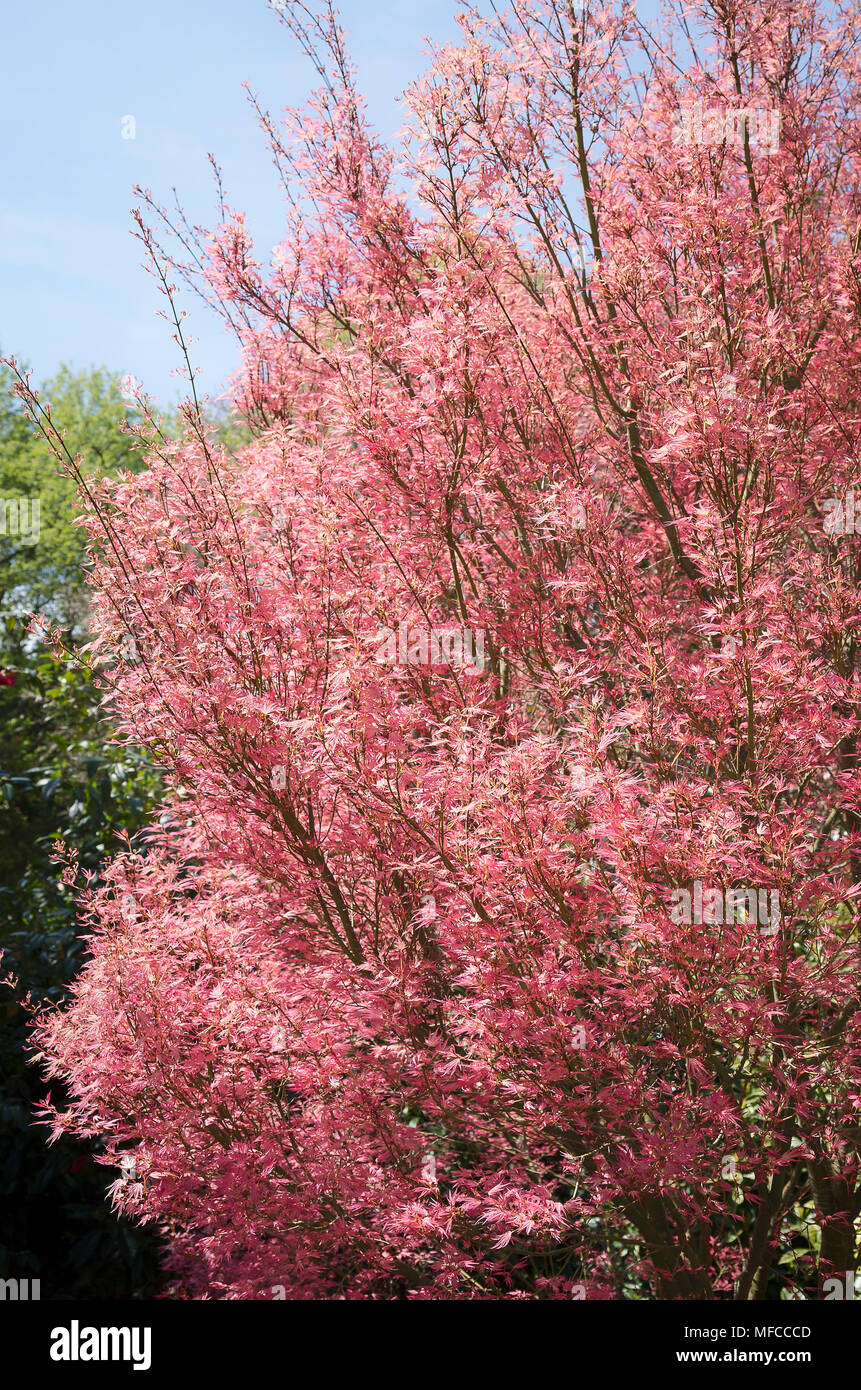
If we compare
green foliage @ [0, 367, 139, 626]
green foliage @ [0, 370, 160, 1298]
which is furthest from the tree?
green foliage @ [0, 367, 139, 626]

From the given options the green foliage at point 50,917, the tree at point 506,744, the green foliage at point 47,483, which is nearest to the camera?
the tree at point 506,744

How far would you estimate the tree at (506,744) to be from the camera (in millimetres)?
2910

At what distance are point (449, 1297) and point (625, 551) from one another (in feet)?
9.65

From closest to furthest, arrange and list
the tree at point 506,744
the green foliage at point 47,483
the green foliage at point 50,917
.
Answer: the tree at point 506,744 → the green foliage at point 50,917 → the green foliage at point 47,483

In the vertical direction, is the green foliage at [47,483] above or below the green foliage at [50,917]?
above

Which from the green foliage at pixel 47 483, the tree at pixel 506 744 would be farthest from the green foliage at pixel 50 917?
the green foliage at pixel 47 483

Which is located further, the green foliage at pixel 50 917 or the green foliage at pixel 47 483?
the green foliage at pixel 47 483

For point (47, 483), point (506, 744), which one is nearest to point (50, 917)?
point (506, 744)

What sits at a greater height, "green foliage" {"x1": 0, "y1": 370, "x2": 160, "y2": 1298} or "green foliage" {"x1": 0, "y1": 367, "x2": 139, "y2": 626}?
"green foliage" {"x1": 0, "y1": 367, "x2": 139, "y2": 626}

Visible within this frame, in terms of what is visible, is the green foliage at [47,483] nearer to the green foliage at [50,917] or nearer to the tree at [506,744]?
the green foliage at [50,917]

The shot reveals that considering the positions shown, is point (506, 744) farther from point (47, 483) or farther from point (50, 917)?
point (47, 483)

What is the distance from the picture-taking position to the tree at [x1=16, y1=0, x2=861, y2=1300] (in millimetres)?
2910

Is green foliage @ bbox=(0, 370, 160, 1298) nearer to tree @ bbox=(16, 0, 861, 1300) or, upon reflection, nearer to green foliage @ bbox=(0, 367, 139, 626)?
tree @ bbox=(16, 0, 861, 1300)
